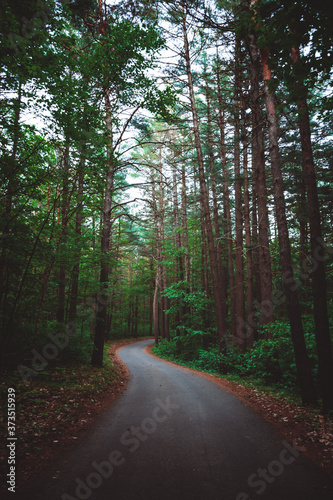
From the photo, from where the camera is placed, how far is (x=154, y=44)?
738cm

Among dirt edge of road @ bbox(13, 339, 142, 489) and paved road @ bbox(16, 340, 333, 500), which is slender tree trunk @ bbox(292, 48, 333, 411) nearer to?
paved road @ bbox(16, 340, 333, 500)

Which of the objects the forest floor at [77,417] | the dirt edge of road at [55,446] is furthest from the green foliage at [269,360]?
the dirt edge of road at [55,446]

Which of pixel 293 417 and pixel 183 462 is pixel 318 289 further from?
pixel 183 462

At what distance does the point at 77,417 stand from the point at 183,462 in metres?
3.04

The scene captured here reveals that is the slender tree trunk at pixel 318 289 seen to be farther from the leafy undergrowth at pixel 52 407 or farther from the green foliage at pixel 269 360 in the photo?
the leafy undergrowth at pixel 52 407

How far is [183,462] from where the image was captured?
3.62 metres

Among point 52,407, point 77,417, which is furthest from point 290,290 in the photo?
point 52,407

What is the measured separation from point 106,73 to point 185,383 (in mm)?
11125

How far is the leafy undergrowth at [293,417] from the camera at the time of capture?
390cm

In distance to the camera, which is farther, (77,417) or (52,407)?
(52,407)

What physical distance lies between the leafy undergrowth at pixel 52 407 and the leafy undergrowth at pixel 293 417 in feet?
13.8

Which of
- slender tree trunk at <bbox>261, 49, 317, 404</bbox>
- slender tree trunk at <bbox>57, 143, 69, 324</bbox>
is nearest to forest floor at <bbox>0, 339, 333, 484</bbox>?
slender tree trunk at <bbox>261, 49, 317, 404</bbox>

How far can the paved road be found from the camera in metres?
2.96

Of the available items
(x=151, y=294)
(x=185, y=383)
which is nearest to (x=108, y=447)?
(x=185, y=383)
